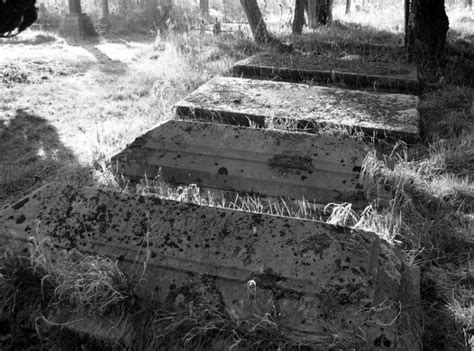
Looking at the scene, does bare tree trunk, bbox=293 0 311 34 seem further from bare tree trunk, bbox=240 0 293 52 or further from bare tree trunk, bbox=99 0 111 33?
bare tree trunk, bbox=99 0 111 33

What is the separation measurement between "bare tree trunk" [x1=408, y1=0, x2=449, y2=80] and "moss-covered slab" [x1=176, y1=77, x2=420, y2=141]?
2.69m

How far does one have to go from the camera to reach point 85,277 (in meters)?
2.34

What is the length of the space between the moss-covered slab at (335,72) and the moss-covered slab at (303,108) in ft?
2.45

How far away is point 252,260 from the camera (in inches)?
89.8

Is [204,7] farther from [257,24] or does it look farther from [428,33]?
[428,33]

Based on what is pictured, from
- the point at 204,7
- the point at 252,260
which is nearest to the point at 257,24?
the point at 252,260

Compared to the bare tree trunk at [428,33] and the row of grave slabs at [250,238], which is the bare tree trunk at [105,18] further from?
the row of grave slabs at [250,238]

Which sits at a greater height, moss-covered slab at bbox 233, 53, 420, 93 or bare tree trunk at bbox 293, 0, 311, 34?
bare tree trunk at bbox 293, 0, 311, 34

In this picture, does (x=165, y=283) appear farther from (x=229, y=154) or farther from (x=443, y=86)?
(x=443, y=86)

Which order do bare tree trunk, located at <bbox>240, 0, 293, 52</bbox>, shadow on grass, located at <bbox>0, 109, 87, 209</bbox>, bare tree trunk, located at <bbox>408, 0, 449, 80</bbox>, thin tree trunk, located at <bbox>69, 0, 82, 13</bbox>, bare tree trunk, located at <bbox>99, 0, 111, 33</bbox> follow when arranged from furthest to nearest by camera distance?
bare tree trunk, located at <bbox>99, 0, 111, 33</bbox>
thin tree trunk, located at <bbox>69, 0, 82, 13</bbox>
bare tree trunk, located at <bbox>240, 0, 293, 52</bbox>
bare tree trunk, located at <bbox>408, 0, 449, 80</bbox>
shadow on grass, located at <bbox>0, 109, 87, 209</bbox>

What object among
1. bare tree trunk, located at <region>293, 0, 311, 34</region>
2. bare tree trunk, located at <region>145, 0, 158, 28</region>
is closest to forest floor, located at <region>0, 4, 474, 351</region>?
bare tree trunk, located at <region>293, 0, 311, 34</region>

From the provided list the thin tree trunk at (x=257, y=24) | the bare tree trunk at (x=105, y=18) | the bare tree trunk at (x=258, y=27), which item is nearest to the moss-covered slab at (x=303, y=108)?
the bare tree trunk at (x=258, y=27)

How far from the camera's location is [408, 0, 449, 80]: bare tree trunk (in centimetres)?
725

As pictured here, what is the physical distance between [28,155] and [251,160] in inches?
108
